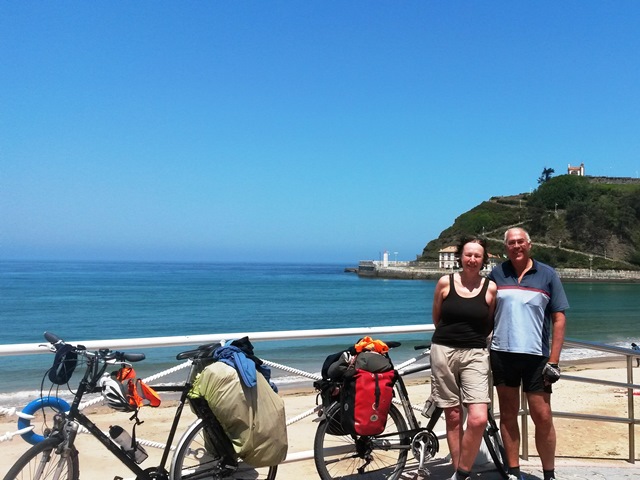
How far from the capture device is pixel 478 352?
12.0 feet

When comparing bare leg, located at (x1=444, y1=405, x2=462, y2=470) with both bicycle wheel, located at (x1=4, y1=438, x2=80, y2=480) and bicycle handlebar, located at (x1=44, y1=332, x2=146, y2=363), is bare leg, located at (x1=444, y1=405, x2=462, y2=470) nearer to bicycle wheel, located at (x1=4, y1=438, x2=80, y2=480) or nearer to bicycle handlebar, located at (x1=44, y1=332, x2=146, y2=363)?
bicycle handlebar, located at (x1=44, y1=332, x2=146, y2=363)

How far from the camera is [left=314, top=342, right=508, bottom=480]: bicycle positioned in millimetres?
3787

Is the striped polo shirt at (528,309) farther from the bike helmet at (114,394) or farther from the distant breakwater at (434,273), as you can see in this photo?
the distant breakwater at (434,273)

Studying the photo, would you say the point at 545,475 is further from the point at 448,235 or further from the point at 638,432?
the point at 448,235

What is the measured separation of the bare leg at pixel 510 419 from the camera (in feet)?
12.4

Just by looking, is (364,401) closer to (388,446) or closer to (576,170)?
(388,446)

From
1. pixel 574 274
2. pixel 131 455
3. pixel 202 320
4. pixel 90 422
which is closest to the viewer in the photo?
pixel 90 422

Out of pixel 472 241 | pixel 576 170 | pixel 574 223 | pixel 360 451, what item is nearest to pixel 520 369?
pixel 472 241

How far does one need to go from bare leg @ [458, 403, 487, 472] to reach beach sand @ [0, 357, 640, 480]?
21.4 inches

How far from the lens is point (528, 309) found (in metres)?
3.64

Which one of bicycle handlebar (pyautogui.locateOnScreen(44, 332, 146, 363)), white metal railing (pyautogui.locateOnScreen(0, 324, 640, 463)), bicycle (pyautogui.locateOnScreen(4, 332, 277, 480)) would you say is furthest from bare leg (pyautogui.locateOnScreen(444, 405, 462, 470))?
bicycle handlebar (pyautogui.locateOnScreen(44, 332, 146, 363))

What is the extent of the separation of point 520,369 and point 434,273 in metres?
108

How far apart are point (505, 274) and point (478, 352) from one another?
0.55 meters

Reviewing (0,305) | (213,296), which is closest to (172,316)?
(0,305)
